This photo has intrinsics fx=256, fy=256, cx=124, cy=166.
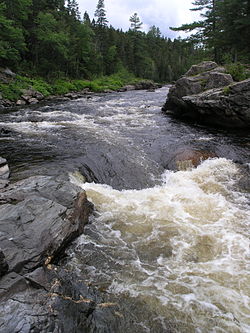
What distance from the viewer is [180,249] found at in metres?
6.16

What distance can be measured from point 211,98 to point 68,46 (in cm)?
4172

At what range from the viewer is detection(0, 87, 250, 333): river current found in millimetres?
4723

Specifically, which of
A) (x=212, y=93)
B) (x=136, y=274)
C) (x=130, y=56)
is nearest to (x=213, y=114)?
(x=212, y=93)

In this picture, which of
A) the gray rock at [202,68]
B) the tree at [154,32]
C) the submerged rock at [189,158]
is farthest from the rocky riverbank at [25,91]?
the tree at [154,32]

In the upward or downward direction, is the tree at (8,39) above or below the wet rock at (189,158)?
above

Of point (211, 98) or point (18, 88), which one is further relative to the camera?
point (18, 88)

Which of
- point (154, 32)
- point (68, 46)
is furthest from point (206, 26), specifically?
point (154, 32)

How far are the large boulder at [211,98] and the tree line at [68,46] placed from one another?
1543cm

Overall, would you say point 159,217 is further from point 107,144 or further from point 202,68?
point 202,68

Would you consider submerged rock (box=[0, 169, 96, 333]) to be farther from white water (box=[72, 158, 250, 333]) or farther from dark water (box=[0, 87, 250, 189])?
dark water (box=[0, 87, 250, 189])

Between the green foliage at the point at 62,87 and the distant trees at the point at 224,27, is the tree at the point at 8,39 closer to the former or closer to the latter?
the green foliage at the point at 62,87

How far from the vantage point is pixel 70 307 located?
162 inches

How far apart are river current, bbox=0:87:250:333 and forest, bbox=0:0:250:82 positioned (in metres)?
16.1

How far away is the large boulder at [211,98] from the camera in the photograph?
1525cm
